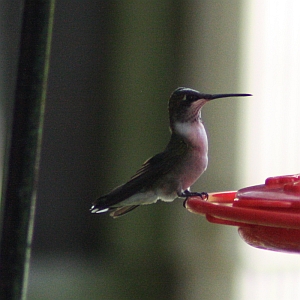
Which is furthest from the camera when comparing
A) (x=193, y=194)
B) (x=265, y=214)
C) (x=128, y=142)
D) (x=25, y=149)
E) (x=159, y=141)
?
(x=128, y=142)

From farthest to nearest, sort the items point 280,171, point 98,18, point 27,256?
point 280,171
point 98,18
point 27,256

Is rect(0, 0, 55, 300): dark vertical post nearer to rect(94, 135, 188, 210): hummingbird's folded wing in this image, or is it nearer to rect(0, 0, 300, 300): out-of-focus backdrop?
rect(94, 135, 188, 210): hummingbird's folded wing

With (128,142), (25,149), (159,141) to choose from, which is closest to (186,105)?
(25,149)

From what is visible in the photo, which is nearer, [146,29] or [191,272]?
[146,29]

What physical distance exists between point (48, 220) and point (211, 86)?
1.27 metres

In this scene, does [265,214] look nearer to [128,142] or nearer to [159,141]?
[159,141]

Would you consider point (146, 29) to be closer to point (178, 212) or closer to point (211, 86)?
point (211, 86)

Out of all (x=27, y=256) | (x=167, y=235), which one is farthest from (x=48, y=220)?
(x=27, y=256)

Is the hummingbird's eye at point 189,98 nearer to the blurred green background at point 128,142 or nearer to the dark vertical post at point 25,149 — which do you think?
the dark vertical post at point 25,149

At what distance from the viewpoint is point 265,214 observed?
842 mm

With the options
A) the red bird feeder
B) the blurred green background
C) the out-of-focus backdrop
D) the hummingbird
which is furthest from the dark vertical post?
the out-of-focus backdrop

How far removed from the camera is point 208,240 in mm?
3533

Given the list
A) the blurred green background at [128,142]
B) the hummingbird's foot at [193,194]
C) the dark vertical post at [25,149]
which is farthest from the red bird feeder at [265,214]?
the blurred green background at [128,142]

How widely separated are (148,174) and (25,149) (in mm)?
520
